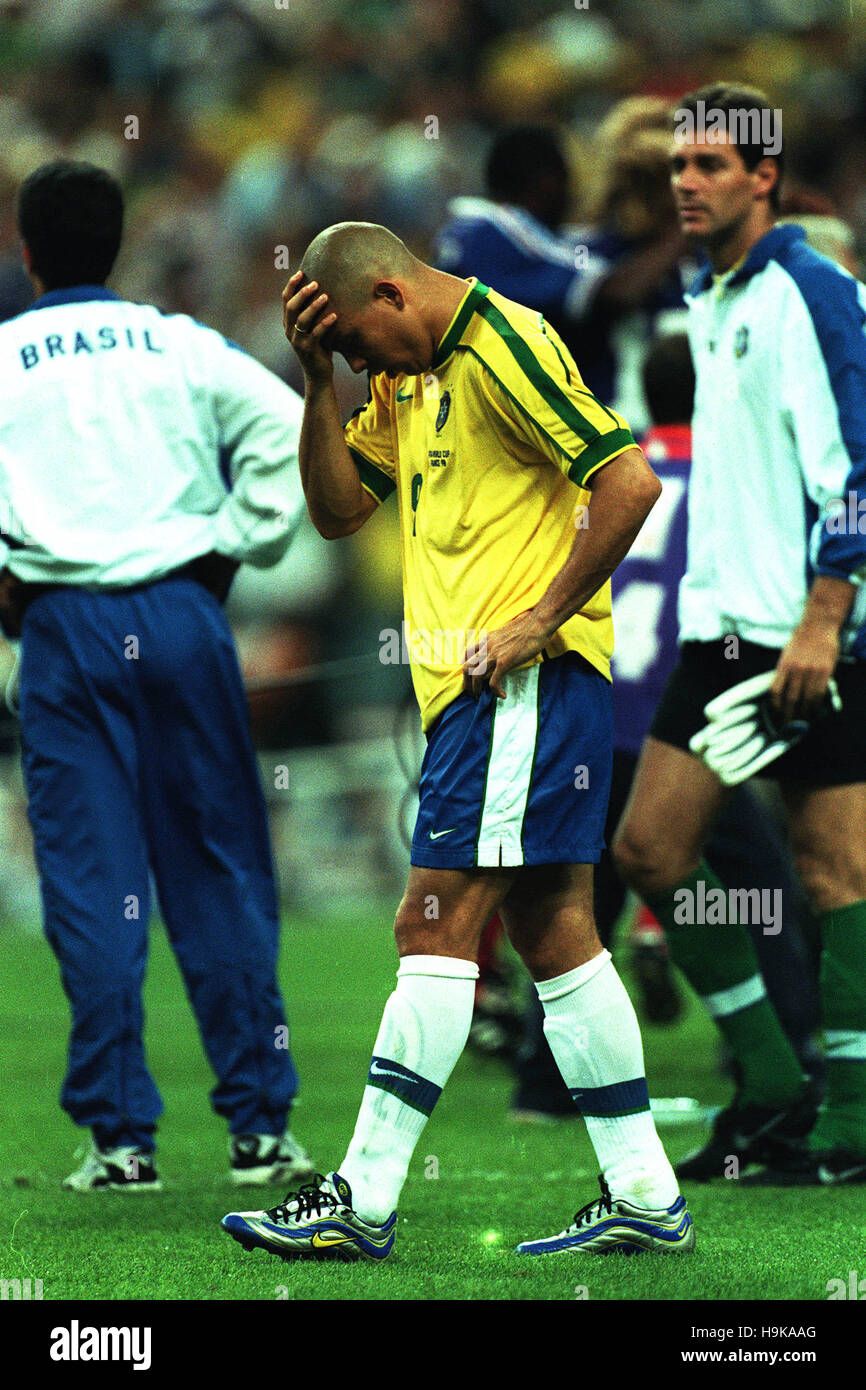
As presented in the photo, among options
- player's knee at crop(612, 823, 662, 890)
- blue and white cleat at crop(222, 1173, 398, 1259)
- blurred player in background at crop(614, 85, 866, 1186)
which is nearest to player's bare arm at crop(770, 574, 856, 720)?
blurred player in background at crop(614, 85, 866, 1186)

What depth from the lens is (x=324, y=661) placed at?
10.7 m

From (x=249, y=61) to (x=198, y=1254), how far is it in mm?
12207

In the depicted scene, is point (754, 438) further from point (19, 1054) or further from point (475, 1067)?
point (19, 1054)

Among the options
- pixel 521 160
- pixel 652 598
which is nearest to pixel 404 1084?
pixel 652 598

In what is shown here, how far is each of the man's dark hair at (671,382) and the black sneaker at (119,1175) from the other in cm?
225

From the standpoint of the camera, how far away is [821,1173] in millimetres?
4465

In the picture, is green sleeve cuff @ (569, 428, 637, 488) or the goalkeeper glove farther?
the goalkeeper glove

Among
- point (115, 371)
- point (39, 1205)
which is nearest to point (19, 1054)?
point (39, 1205)

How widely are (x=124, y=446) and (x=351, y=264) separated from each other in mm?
1197

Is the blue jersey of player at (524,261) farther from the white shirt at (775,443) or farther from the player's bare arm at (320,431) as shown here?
the player's bare arm at (320,431)

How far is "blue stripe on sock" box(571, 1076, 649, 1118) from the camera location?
3645mm

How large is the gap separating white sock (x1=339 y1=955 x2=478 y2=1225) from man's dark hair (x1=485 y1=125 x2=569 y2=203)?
3.68 metres

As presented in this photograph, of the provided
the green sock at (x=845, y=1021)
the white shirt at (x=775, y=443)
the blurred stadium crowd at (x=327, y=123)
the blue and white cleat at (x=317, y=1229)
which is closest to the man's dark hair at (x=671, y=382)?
the white shirt at (x=775, y=443)

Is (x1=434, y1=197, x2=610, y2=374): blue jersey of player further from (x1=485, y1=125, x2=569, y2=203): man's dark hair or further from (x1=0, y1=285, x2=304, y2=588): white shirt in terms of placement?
(x1=0, y1=285, x2=304, y2=588): white shirt
